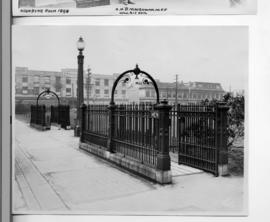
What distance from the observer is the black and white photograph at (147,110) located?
2822mm

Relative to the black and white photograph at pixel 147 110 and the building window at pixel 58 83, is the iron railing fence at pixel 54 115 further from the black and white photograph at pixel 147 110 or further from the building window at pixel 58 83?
the building window at pixel 58 83

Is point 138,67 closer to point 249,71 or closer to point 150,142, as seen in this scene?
point 150,142

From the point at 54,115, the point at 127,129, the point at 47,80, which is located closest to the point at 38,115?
the point at 54,115

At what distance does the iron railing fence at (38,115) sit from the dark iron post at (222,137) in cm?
164

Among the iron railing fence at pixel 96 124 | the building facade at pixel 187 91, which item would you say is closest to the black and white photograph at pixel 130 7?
the building facade at pixel 187 91

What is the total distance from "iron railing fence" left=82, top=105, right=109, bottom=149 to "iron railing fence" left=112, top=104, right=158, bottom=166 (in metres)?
0.09

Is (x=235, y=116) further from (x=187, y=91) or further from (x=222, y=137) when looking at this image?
(x=187, y=91)

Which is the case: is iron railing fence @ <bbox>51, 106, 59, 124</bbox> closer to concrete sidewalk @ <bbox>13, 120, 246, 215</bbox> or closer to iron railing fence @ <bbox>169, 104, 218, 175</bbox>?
concrete sidewalk @ <bbox>13, 120, 246, 215</bbox>

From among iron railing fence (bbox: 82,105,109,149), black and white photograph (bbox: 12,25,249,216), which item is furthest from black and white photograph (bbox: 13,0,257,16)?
iron railing fence (bbox: 82,105,109,149)

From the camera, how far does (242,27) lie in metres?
2.82

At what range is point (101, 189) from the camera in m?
2.87

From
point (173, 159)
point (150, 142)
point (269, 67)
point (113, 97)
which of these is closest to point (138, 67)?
point (113, 97)

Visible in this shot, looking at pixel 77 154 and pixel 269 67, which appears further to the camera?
pixel 77 154

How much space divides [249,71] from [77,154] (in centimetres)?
179
